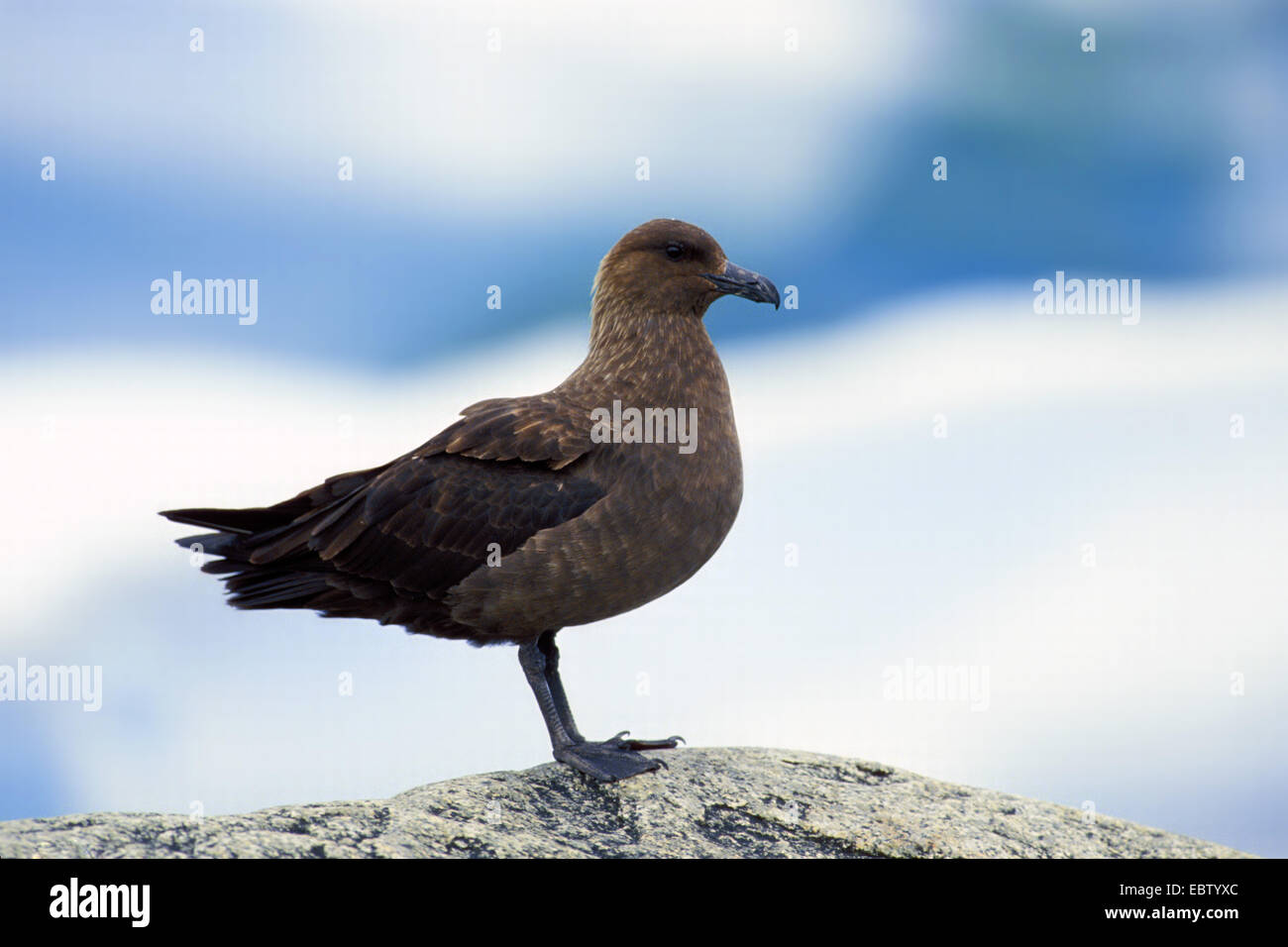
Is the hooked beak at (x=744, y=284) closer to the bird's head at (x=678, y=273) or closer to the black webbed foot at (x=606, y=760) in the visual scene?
the bird's head at (x=678, y=273)

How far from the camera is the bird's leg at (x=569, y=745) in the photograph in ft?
19.6

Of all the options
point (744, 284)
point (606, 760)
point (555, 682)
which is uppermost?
point (744, 284)

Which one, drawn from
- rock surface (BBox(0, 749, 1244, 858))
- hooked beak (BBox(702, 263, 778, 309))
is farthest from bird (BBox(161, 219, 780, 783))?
rock surface (BBox(0, 749, 1244, 858))

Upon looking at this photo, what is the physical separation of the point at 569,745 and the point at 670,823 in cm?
74

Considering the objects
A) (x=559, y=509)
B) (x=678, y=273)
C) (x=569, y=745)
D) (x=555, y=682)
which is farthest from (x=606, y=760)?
(x=678, y=273)

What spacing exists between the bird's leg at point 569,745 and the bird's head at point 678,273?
1849 millimetres

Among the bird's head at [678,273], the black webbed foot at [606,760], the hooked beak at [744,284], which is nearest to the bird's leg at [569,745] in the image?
the black webbed foot at [606,760]

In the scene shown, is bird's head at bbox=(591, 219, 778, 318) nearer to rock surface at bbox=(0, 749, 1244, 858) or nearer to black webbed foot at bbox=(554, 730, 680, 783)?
black webbed foot at bbox=(554, 730, 680, 783)

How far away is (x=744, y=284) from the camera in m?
6.42

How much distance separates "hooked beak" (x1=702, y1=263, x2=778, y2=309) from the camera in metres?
6.41

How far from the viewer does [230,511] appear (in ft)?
21.6

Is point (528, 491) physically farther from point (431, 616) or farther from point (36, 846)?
point (36, 846)

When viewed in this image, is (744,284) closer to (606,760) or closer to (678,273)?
(678,273)

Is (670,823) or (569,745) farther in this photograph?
(569,745)
